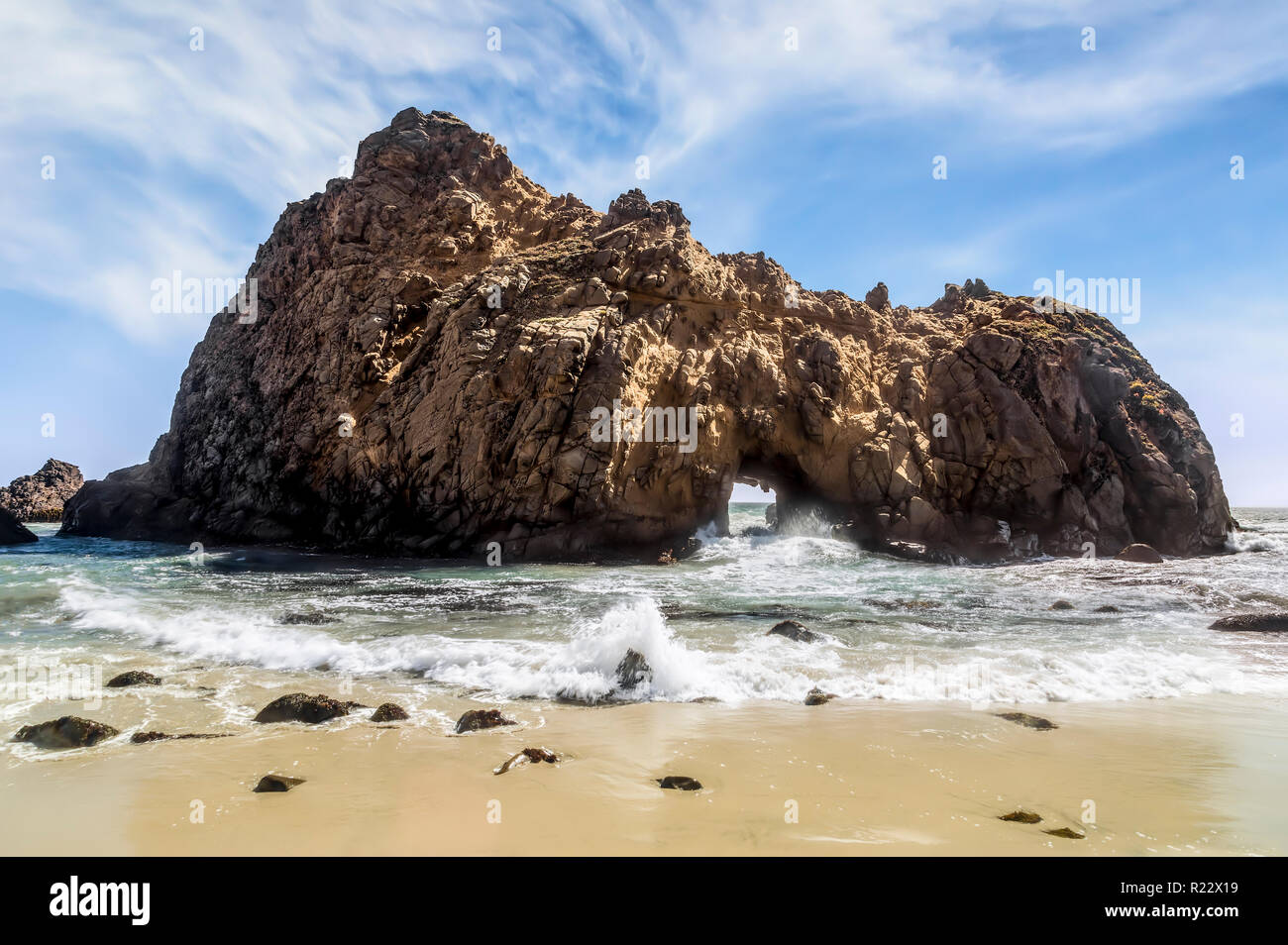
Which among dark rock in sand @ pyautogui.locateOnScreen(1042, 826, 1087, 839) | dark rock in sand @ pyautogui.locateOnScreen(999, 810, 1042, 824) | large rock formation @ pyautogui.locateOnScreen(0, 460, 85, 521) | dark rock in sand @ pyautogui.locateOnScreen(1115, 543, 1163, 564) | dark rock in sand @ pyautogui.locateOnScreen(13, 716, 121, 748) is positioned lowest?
dark rock in sand @ pyautogui.locateOnScreen(1115, 543, 1163, 564)

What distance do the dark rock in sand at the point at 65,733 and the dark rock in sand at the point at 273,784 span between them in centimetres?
212

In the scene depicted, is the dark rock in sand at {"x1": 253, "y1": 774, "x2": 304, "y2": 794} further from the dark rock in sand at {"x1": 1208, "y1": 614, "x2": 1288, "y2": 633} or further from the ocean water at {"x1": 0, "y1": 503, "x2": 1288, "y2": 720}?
the dark rock in sand at {"x1": 1208, "y1": 614, "x2": 1288, "y2": 633}

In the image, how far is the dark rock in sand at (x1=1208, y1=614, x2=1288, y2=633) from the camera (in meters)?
11.3

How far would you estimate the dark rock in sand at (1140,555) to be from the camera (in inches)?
936

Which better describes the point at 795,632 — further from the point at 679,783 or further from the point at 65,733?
the point at 65,733

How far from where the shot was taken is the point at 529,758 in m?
5.19

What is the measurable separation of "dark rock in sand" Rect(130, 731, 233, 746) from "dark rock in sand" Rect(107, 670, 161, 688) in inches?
80.1

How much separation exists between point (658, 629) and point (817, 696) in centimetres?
203

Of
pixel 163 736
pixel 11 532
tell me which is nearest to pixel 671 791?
pixel 163 736

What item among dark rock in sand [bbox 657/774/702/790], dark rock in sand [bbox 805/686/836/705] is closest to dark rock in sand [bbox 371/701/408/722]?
dark rock in sand [bbox 657/774/702/790]

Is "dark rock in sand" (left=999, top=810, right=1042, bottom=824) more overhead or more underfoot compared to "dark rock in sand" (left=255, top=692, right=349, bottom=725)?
more overhead

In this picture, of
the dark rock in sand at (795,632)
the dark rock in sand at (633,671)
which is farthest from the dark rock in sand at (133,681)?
the dark rock in sand at (795,632)

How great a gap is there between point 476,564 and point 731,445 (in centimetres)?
1099
